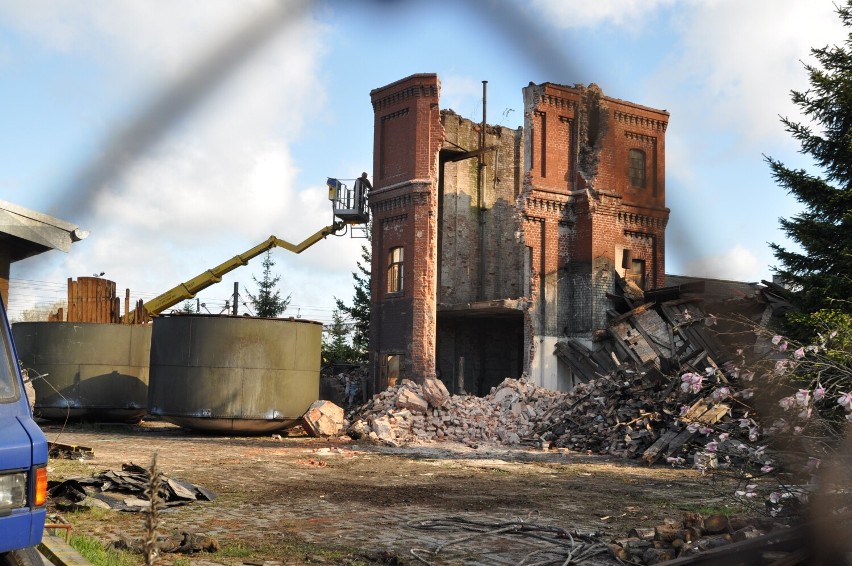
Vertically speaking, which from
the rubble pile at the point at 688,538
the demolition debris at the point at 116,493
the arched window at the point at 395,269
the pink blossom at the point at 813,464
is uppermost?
the arched window at the point at 395,269

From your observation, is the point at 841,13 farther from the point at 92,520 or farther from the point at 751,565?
the point at 92,520

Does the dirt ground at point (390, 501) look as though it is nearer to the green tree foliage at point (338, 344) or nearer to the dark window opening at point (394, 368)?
the dark window opening at point (394, 368)

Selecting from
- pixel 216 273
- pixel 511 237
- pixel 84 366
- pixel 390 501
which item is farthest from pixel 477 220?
pixel 390 501

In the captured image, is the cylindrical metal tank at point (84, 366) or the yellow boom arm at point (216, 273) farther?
the yellow boom arm at point (216, 273)

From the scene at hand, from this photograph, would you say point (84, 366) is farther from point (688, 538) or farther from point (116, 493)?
point (688, 538)

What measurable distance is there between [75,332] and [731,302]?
57.5 ft

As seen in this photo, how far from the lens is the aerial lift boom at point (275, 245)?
1194 inches

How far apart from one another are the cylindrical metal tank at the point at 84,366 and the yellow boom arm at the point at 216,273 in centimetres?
697

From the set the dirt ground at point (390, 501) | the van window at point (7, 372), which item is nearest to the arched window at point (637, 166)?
the dirt ground at point (390, 501)

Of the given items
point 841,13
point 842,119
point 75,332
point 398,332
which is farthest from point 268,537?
point 398,332

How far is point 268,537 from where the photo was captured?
7.54 meters

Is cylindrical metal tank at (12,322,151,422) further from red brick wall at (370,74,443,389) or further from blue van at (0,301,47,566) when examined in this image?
blue van at (0,301,47,566)

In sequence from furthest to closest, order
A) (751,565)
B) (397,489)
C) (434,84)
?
(434,84) < (397,489) < (751,565)

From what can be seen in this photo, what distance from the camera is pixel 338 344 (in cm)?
4291
